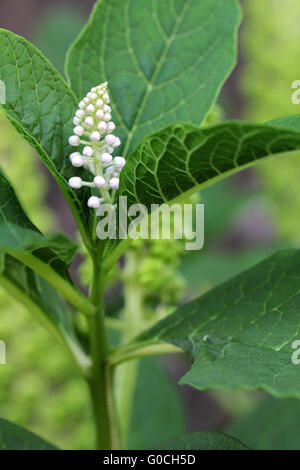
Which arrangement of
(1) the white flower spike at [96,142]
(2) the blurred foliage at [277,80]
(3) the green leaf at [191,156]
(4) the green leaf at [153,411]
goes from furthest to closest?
(2) the blurred foliage at [277,80], (4) the green leaf at [153,411], (1) the white flower spike at [96,142], (3) the green leaf at [191,156]

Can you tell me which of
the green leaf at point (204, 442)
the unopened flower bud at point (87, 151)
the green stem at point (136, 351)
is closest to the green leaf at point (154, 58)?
the unopened flower bud at point (87, 151)

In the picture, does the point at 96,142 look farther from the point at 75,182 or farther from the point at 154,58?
the point at 154,58

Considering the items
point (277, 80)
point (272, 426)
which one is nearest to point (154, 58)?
point (272, 426)

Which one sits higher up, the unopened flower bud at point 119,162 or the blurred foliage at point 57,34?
the blurred foliage at point 57,34

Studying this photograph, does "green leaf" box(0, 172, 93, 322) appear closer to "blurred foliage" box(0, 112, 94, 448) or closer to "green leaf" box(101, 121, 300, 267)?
"green leaf" box(101, 121, 300, 267)

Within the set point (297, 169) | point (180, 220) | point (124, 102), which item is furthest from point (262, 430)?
point (297, 169)

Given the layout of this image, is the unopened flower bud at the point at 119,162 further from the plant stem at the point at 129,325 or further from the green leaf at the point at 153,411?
the green leaf at the point at 153,411
